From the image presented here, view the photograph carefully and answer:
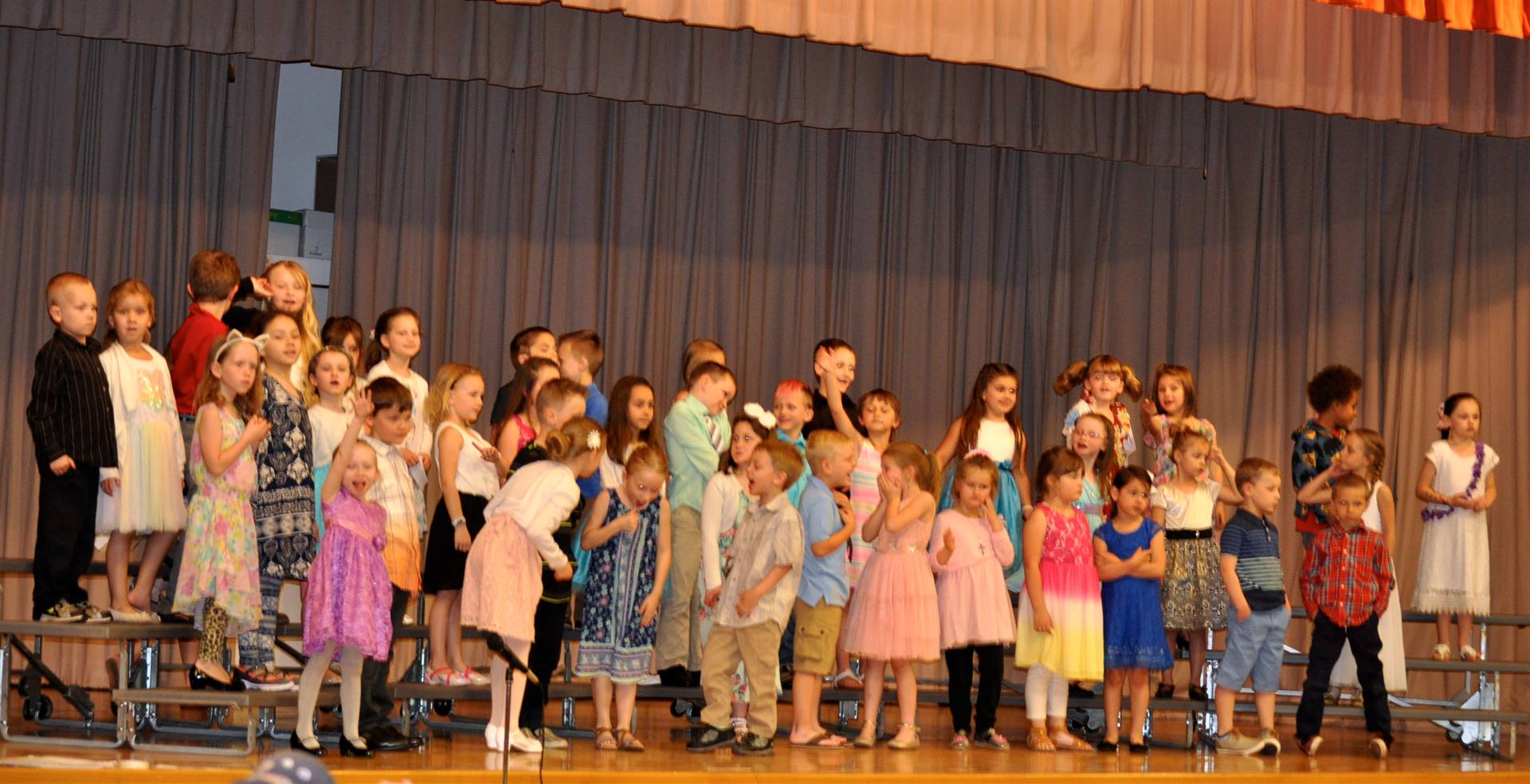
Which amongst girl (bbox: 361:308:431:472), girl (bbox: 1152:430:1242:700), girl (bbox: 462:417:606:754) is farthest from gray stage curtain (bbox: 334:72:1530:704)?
girl (bbox: 462:417:606:754)

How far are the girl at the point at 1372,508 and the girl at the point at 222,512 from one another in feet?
14.3

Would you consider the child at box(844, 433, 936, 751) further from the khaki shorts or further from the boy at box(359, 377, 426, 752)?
the boy at box(359, 377, 426, 752)

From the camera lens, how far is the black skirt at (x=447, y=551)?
6.06 m

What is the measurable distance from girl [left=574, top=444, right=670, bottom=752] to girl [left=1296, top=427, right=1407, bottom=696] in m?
2.96

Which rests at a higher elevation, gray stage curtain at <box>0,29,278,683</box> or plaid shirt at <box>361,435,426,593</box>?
gray stage curtain at <box>0,29,278,683</box>

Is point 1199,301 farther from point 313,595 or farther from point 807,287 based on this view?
point 313,595

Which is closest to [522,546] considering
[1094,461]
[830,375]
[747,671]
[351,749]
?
[351,749]

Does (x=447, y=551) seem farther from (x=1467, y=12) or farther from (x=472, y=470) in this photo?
(x=1467, y=12)

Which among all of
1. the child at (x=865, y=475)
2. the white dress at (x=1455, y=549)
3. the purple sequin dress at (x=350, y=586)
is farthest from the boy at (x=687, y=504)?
the white dress at (x=1455, y=549)

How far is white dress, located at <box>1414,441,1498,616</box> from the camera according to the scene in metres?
7.68

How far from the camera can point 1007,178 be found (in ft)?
31.2

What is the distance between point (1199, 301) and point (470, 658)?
15.0 ft

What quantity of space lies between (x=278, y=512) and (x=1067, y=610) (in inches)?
118

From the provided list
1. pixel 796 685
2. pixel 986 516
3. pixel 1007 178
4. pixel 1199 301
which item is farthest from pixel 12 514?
pixel 1199 301
